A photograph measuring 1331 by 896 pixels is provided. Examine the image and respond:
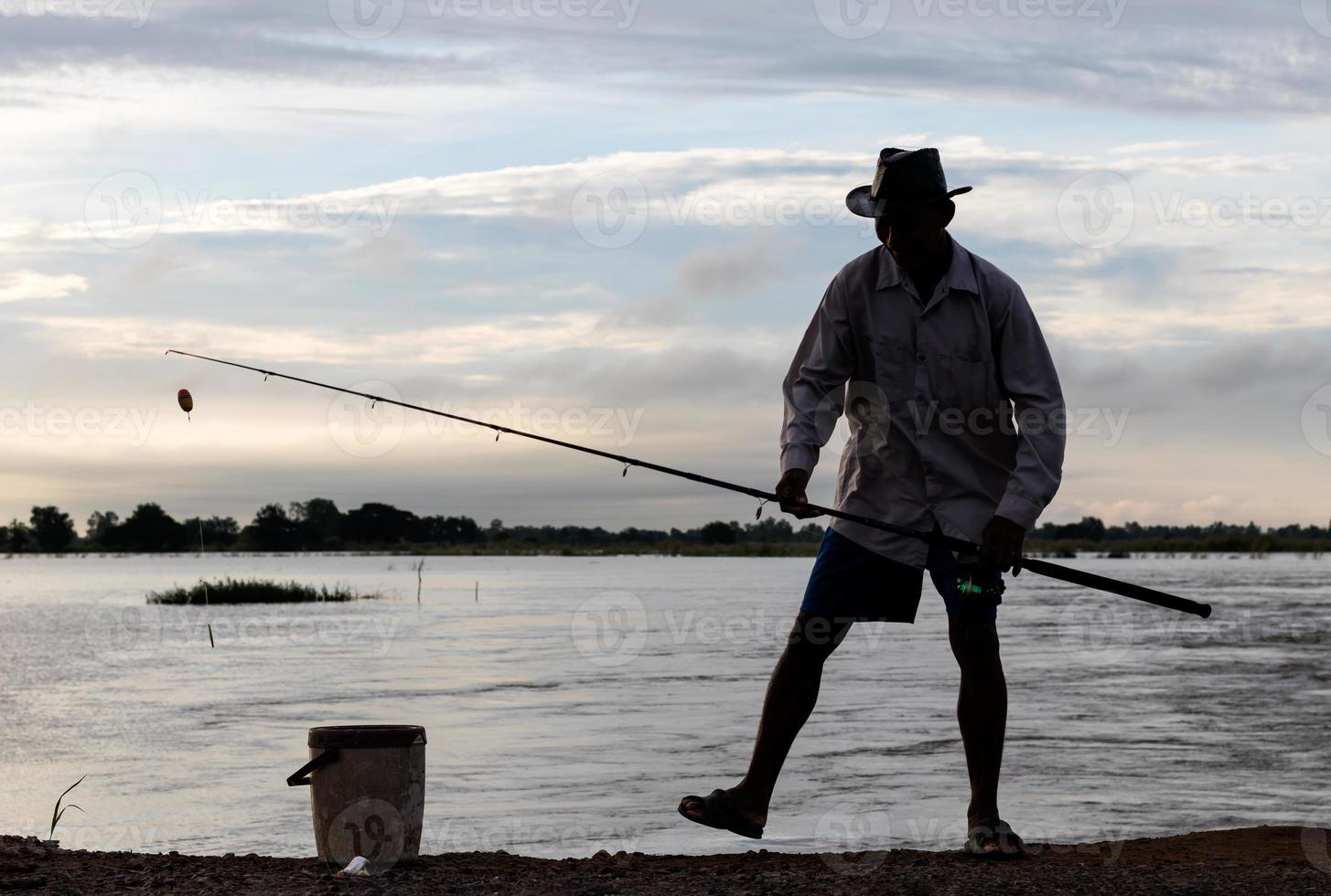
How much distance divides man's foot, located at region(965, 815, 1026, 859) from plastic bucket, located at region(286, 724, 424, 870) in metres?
1.92

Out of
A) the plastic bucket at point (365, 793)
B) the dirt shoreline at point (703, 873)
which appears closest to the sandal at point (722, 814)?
the dirt shoreline at point (703, 873)

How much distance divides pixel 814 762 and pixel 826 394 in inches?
250

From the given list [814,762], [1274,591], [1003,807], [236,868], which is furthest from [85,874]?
[1274,591]

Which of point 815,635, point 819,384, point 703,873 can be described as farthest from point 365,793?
point 819,384

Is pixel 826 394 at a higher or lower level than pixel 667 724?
higher

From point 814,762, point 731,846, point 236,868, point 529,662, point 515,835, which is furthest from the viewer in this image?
point 529,662

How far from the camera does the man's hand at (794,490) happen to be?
4.52 meters

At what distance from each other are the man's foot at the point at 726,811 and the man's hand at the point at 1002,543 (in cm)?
112

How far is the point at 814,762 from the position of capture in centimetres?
1049

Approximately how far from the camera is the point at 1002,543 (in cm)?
438

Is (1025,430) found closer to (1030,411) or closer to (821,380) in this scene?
(1030,411)

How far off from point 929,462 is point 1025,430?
1.07 ft

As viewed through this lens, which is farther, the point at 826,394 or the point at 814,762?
the point at 814,762

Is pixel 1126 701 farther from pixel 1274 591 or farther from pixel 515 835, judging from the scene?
pixel 1274 591
